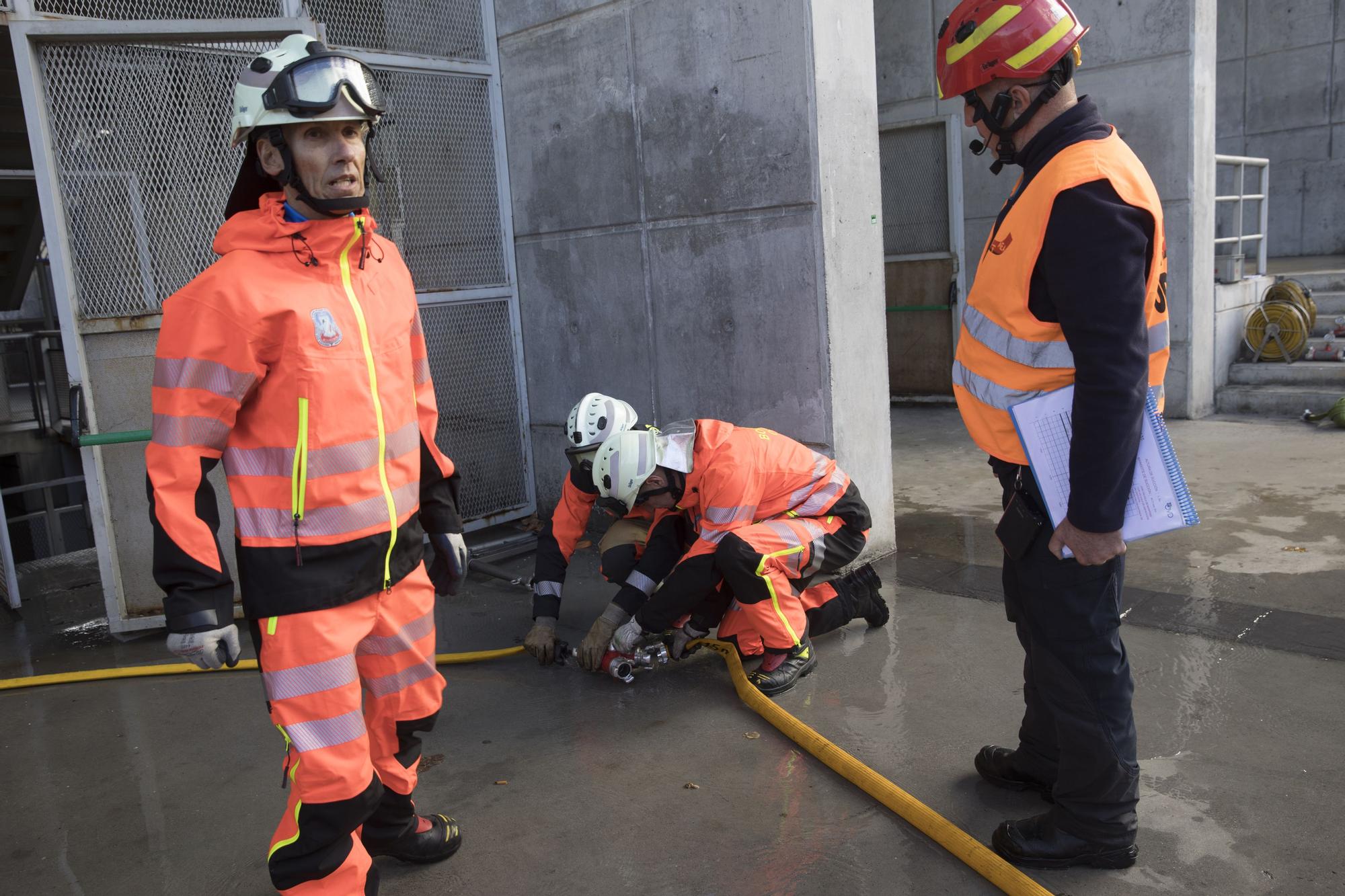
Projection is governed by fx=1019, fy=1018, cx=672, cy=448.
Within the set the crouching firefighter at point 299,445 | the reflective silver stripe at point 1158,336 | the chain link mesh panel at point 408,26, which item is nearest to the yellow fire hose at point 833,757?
the crouching firefighter at point 299,445

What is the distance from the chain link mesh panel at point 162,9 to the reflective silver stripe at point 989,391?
414 cm

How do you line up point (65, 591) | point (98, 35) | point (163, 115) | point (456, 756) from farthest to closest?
point (65, 591), point (163, 115), point (98, 35), point (456, 756)

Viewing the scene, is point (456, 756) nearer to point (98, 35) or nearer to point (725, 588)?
point (725, 588)

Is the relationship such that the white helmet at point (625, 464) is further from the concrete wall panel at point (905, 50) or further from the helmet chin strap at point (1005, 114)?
the concrete wall panel at point (905, 50)

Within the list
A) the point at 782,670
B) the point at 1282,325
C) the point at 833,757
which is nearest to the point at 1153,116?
the point at 1282,325

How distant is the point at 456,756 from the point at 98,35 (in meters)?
3.38

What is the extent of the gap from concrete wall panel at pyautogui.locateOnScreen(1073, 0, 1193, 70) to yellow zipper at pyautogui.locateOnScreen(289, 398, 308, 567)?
282 inches

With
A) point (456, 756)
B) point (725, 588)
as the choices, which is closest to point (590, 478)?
point (725, 588)

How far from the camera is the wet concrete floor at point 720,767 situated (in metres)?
2.65

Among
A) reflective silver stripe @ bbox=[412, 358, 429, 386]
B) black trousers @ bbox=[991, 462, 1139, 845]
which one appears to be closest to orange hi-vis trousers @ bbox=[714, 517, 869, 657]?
black trousers @ bbox=[991, 462, 1139, 845]

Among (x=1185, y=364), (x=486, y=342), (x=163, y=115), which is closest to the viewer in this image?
(x=163, y=115)

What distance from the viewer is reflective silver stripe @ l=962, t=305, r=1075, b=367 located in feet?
7.56

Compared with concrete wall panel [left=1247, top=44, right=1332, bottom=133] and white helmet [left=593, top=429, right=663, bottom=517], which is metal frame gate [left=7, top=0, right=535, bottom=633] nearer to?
white helmet [left=593, top=429, right=663, bottom=517]

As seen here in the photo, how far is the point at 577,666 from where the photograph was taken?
161 inches
